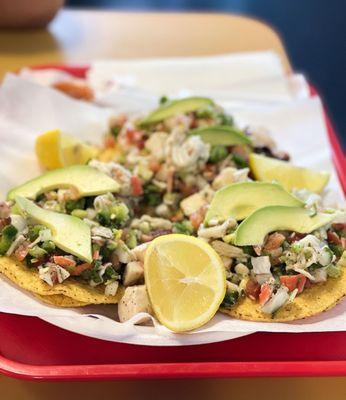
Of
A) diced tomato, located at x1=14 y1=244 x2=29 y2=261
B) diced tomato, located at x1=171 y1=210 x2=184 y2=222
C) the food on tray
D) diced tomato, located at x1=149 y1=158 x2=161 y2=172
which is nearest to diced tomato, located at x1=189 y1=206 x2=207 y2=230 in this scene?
the food on tray

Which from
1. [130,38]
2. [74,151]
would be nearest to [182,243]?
[74,151]

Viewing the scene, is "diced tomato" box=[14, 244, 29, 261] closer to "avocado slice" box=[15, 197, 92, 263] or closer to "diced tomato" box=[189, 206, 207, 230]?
"avocado slice" box=[15, 197, 92, 263]

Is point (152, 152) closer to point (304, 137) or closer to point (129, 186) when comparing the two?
point (129, 186)

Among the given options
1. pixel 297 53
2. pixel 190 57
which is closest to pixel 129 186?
pixel 190 57

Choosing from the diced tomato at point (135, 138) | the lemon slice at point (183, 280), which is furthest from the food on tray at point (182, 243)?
the diced tomato at point (135, 138)

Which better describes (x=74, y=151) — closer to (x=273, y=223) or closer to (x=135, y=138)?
(x=135, y=138)

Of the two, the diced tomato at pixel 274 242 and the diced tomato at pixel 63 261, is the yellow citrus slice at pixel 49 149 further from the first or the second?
the diced tomato at pixel 274 242
